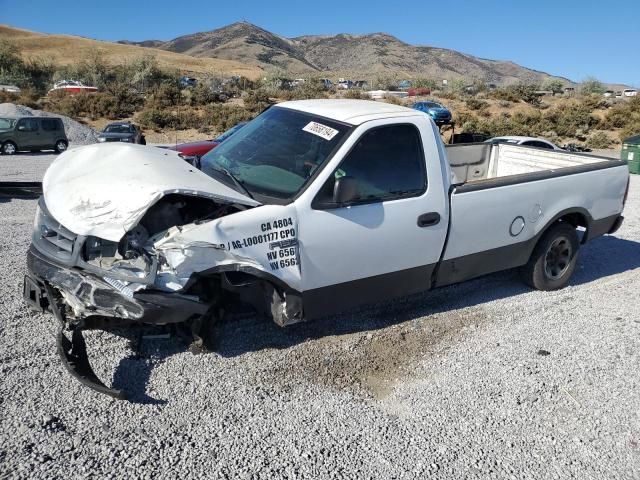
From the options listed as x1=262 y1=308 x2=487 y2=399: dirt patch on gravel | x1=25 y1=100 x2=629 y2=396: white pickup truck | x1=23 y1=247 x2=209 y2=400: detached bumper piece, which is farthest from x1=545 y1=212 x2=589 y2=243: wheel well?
x1=23 y1=247 x2=209 y2=400: detached bumper piece

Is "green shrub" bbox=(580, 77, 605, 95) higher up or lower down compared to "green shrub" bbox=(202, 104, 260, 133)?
higher up

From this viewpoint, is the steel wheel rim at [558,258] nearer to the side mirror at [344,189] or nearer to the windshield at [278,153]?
the side mirror at [344,189]

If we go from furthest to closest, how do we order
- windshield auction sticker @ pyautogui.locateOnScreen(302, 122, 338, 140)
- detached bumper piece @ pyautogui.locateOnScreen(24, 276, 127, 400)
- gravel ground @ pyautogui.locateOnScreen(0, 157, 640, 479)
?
windshield auction sticker @ pyautogui.locateOnScreen(302, 122, 338, 140) → detached bumper piece @ pyautogui.locateOnScreen(24, 276, 127, 400) → gravel ground @ pyautogui.locateOnScreen(0, 157, 640, 479)

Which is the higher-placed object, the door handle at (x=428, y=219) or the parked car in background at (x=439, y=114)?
the door handle at (x=428, y=219)

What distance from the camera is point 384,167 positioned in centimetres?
416

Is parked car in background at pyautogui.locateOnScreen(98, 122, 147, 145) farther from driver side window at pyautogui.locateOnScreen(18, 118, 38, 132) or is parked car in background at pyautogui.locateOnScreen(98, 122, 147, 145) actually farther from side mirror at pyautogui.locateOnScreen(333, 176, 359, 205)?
side mirror at pyautogui.locateOnScreen(333, 176, 359, 205)

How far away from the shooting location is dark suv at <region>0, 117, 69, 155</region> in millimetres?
19516

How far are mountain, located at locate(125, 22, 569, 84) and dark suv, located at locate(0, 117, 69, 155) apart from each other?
103 m

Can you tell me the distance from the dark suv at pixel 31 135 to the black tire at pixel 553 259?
19.9 m

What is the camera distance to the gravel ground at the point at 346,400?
293cm

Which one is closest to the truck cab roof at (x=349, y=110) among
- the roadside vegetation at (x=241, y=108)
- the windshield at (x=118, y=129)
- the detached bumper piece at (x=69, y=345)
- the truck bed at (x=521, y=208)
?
the truck bed at (x=521, y=208)

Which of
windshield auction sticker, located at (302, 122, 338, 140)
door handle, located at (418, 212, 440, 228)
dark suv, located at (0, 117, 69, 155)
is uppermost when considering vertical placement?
windshield auction sticker, located at (302, 122, 338, 140)

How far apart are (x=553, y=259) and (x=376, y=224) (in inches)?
105

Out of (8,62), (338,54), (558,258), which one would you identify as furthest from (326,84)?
(338,54)
